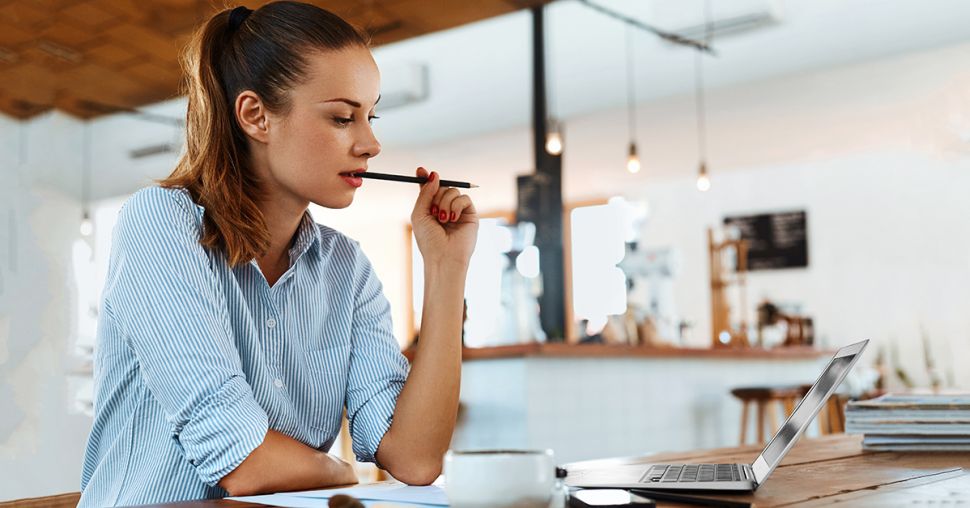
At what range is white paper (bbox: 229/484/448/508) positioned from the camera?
0.95 m

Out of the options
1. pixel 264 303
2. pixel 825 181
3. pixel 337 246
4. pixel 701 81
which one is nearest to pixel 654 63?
pixel 701 81

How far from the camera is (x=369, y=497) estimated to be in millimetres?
1006

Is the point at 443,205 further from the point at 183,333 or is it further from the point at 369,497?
the point at 369,497

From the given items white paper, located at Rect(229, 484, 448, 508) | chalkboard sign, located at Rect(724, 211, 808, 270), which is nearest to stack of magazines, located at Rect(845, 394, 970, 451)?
white paper, located at Rect(229, 484, 448, 508)

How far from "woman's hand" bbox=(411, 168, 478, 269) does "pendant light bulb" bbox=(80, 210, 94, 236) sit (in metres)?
1.97

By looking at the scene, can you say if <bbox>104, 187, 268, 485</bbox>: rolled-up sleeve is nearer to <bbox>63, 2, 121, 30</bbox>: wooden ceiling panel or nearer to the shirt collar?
the shirt collar

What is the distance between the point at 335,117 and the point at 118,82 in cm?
257

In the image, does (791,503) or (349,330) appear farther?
(349,330)

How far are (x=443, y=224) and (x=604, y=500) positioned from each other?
2.62ft

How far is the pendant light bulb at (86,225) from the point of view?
3.13 m

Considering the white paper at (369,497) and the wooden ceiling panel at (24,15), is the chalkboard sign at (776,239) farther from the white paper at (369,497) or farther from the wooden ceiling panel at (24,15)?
the white paper at (369,497)

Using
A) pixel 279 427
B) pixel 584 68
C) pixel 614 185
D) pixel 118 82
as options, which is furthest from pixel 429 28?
pixel 279 427

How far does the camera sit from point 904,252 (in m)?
8.85

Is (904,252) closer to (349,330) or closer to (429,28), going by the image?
(429,28)
